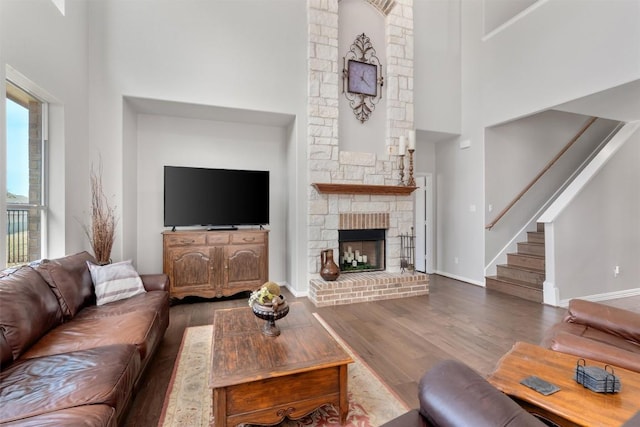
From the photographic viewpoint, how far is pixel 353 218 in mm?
4500

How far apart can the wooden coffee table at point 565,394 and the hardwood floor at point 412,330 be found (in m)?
0.76

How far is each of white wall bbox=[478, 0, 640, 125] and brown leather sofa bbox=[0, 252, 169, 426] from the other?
5.36 meters

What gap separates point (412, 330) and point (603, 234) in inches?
139

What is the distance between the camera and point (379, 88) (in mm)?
4711

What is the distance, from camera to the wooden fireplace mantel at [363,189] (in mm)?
4191

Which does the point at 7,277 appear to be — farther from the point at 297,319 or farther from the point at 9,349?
the point at 297,319

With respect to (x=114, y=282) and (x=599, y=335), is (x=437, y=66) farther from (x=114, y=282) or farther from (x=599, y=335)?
(x=114, y=282)

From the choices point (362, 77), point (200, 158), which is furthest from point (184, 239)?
point (362, 77)

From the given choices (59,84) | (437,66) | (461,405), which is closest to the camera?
(461,405)

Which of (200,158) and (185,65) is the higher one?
(185,65)

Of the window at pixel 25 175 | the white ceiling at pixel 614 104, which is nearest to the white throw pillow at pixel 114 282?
the window at pixel 25 175

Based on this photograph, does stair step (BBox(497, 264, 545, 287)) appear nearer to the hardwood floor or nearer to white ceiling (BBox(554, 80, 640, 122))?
the hardwood floor

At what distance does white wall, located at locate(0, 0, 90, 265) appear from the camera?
87.7 inches

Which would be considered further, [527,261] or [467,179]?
[467,179]
